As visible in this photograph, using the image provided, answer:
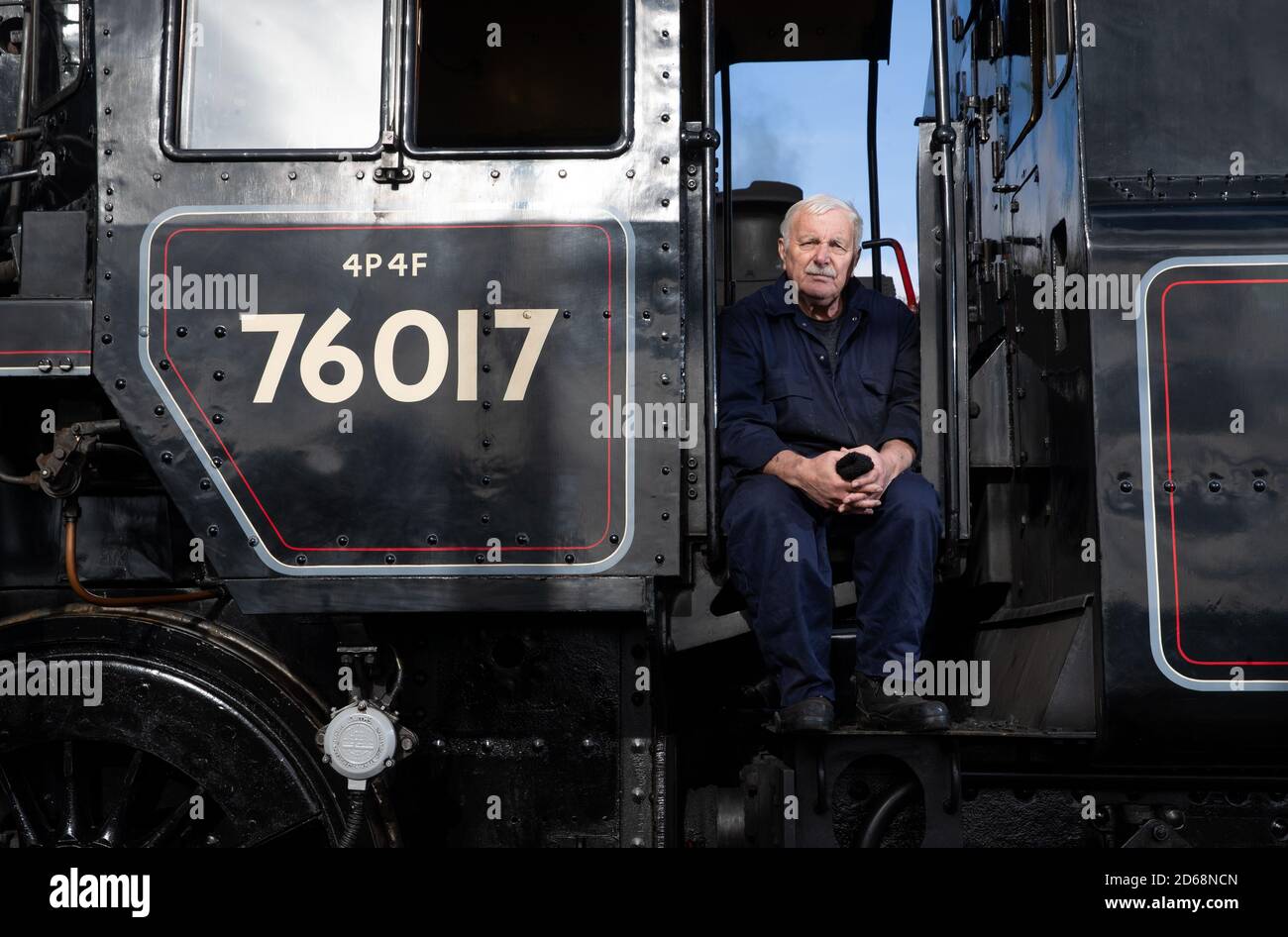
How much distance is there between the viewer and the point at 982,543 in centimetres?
332

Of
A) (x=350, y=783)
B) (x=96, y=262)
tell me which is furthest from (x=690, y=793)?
(x=96, y=262)

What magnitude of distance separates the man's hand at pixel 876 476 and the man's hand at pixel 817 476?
0.01m

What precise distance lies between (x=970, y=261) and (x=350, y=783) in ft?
7.95

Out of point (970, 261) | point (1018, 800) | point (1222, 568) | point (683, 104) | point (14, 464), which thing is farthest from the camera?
point (683, 104)

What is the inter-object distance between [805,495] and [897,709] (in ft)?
Result: 1.86

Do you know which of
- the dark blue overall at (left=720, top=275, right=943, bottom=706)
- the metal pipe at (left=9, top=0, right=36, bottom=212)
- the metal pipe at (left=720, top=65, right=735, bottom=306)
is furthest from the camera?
the metal pipe at (left=720, top=65, right=735, bottom=306)

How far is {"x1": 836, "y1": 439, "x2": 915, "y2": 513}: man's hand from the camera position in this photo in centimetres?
287

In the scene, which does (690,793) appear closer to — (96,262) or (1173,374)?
(1173,374)

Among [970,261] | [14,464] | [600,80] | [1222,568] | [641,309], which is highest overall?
[600,80]
